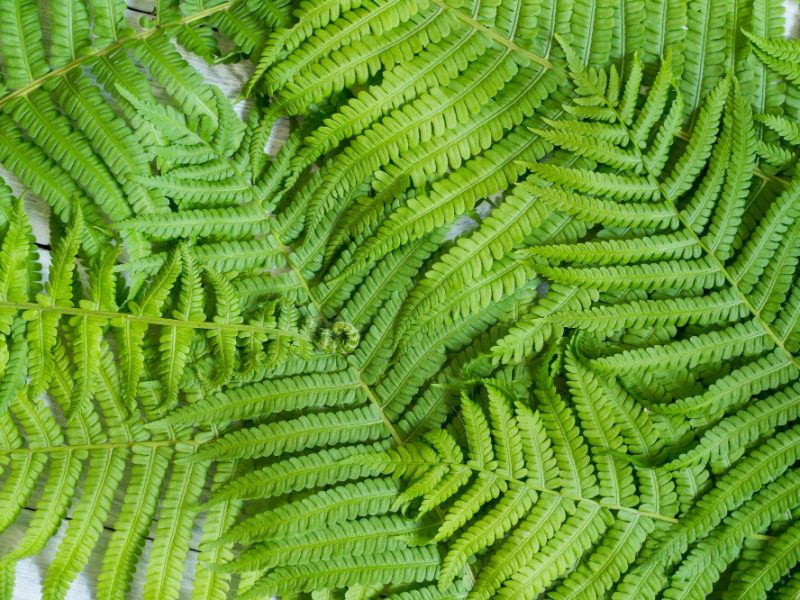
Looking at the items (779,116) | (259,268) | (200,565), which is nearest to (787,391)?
(779,116)

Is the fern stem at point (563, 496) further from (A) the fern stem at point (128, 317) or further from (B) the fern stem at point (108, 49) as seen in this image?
(B) the fern stem at point (108, 49)

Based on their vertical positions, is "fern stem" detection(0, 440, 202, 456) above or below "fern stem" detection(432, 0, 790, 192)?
below

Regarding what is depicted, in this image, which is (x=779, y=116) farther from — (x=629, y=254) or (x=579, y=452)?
Result: (x=579, y=452)

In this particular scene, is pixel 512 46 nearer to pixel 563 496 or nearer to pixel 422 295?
pixel 422 295

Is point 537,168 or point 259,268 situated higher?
point 537,168

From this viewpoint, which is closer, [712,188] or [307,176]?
[712,188]

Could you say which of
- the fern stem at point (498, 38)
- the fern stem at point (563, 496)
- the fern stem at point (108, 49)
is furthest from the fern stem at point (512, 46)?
the fern stem at point (563, 496)

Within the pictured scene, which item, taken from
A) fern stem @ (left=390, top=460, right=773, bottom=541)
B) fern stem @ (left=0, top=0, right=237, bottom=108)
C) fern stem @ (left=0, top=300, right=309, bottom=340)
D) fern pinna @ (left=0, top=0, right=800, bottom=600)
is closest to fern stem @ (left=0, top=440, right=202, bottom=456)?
fern pinna @ (left=0, top=0, right=800, bottom=600)

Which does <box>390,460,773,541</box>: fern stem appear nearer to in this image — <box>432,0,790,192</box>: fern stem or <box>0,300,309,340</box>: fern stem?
<box>0,300,309,340</box>: fern stem
